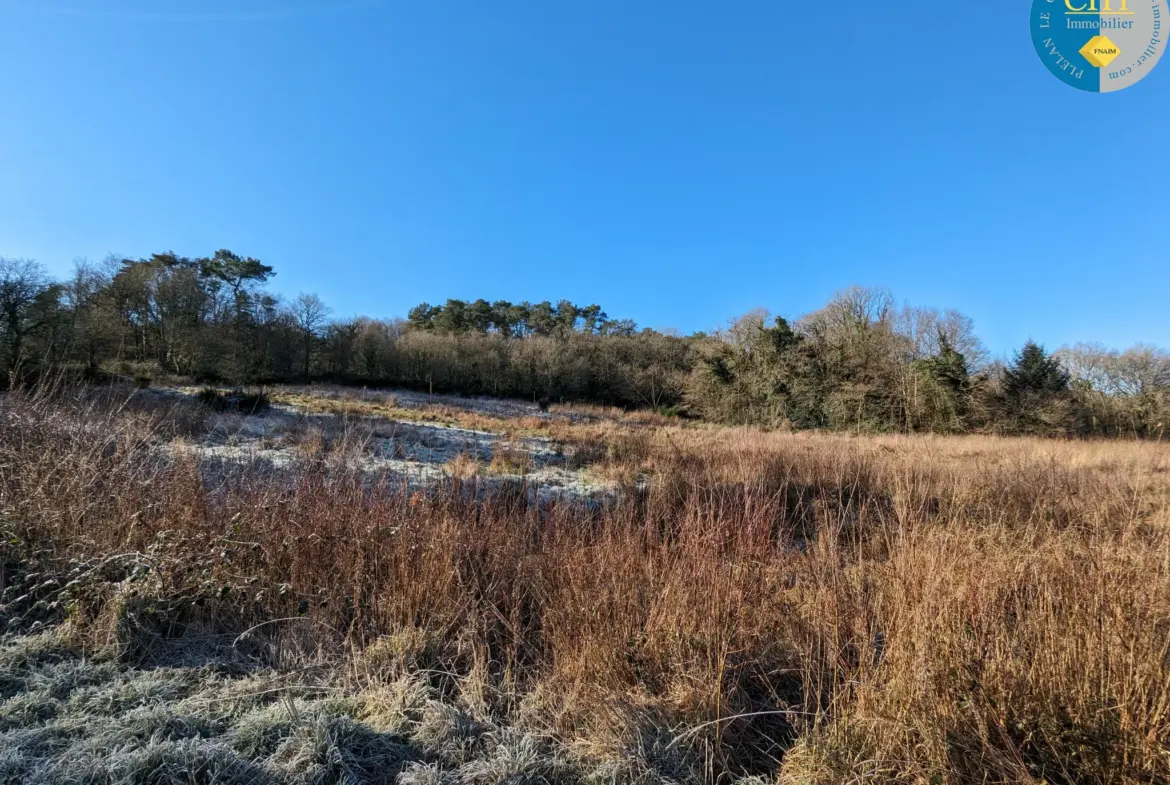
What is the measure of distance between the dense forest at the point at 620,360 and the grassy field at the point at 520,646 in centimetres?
749

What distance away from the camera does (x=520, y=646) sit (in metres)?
2.53

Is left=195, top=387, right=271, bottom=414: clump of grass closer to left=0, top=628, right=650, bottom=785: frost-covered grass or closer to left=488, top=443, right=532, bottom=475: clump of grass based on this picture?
left=488, top=443, right=532, bottom=475: clump of grass

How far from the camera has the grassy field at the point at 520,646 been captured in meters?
1.63

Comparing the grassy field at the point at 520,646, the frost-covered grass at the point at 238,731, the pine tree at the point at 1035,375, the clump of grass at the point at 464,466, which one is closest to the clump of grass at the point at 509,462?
the clump of grass at the point at 464,466

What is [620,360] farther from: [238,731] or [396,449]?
[238,731]

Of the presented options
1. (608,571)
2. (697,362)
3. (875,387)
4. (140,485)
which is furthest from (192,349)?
(875,387)

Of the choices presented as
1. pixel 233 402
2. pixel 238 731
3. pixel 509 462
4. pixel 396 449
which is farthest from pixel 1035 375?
pixel 233 402

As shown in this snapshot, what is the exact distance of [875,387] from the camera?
2194 centimetres

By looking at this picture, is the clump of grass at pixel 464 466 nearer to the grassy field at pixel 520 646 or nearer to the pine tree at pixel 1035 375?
the grassy field at pixel 520 646

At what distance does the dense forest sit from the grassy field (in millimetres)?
7493

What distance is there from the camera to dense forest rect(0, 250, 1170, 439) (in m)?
18.6

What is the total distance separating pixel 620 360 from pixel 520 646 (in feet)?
134

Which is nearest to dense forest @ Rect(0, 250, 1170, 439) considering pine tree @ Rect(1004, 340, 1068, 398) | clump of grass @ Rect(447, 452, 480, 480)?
pine tree @ Rect(1004, 340, 1068, 398)

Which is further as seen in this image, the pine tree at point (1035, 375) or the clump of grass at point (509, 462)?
the pine tree at point (1035, 375)
